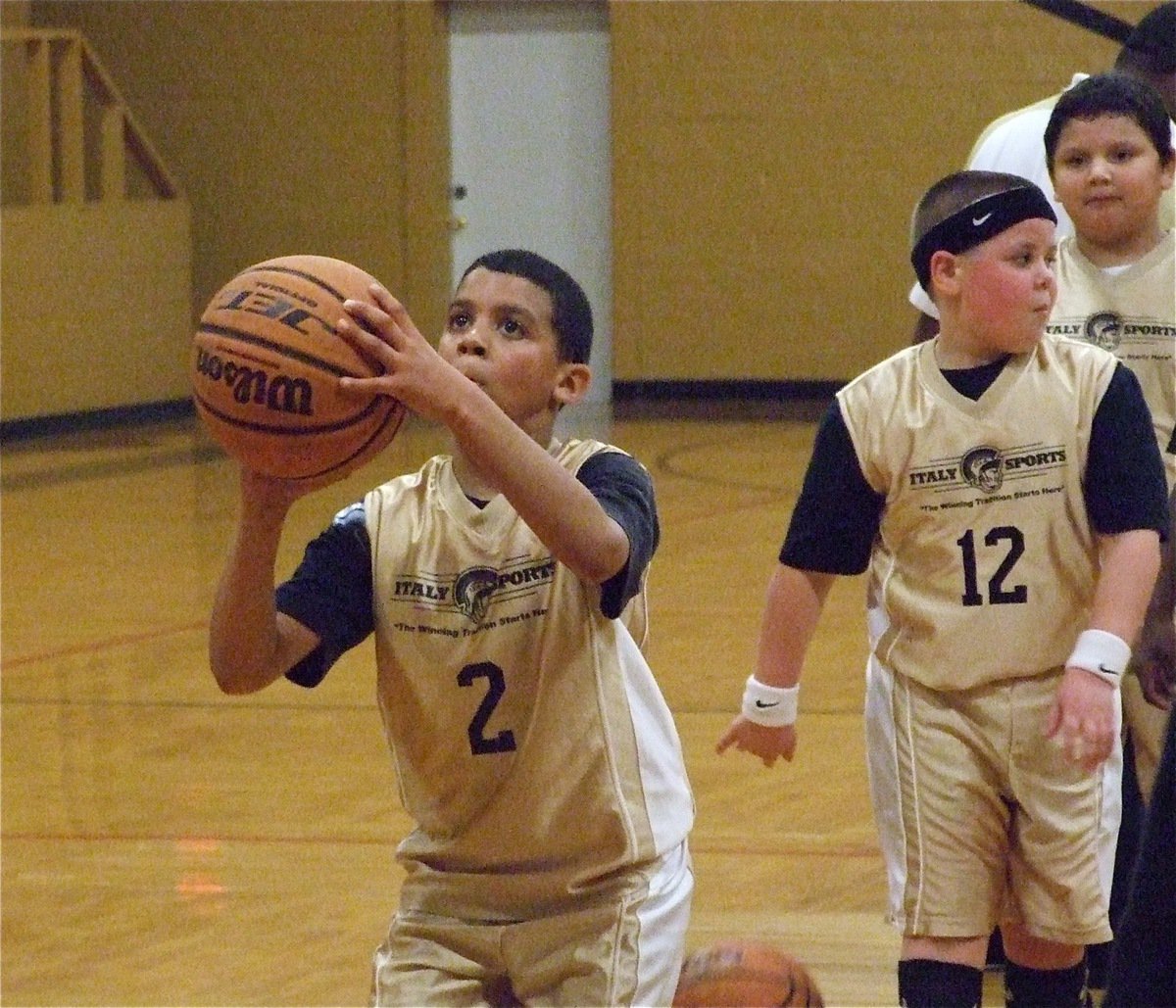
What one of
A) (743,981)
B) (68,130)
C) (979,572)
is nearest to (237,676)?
(743,981)

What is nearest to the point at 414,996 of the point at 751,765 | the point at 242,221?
the point at 751,765

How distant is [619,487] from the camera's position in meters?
2.57

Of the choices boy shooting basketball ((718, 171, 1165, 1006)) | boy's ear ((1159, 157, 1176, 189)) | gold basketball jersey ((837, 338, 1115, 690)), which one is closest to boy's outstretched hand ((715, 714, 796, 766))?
boy shooting basketball ((718, 171, 1165, 1006))

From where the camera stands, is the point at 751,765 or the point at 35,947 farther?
the point at 751,765

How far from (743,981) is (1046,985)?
621 millimetres

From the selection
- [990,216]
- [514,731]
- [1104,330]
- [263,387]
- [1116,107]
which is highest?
[1116,107]

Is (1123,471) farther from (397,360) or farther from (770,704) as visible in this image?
(397,360)

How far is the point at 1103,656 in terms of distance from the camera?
2.95 m

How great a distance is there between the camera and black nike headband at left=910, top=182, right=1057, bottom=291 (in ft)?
10.4

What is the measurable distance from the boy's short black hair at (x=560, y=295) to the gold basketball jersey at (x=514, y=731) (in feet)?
0.67

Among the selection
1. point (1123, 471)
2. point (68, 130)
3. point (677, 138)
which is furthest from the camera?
point (677, 138)

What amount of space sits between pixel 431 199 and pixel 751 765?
9887 millimetres

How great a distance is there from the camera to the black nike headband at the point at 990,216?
3.16 metres

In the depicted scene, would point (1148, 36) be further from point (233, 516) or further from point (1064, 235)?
point (233, 516)
